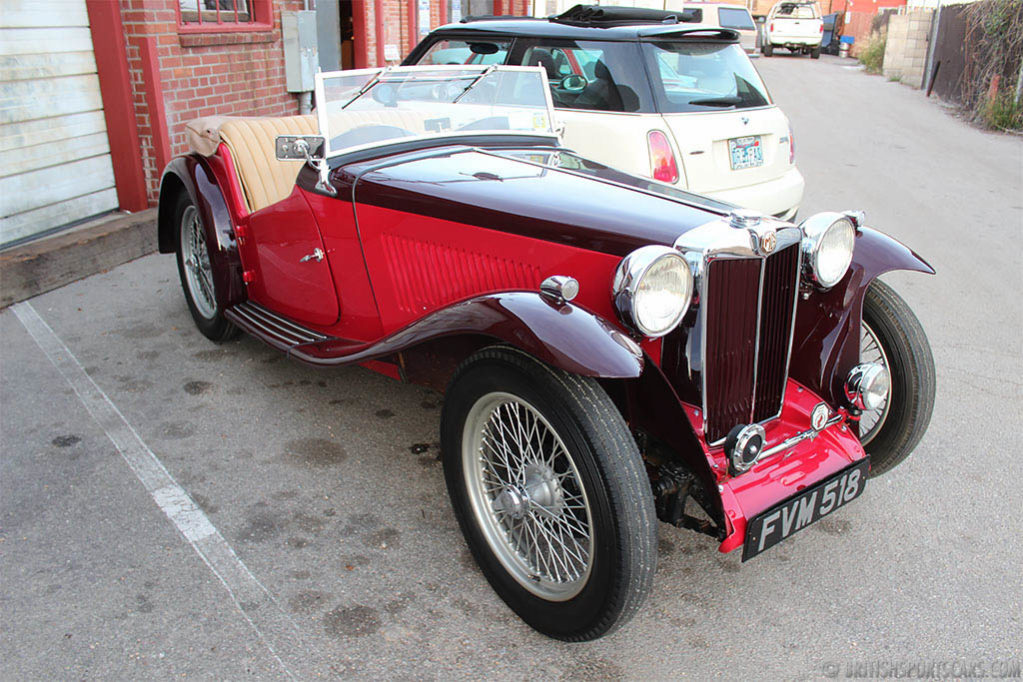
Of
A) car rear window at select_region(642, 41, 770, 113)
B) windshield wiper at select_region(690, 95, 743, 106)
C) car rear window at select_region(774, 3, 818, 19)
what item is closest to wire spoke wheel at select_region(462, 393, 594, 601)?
car rear window at select_region(642, 41, 770, 113)

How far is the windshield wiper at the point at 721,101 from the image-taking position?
513cm

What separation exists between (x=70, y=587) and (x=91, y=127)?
4495 millimetres

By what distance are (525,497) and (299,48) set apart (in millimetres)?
6521

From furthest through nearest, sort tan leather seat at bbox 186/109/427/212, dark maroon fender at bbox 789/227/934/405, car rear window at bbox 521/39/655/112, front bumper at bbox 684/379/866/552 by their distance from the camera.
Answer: car rear window at bbox 521/39/655/112
tan leather seat at bbox 186/109/427/212
dark maroon fender at bbox 789/227/934/405
front bumper at bbox 684/379/866/552

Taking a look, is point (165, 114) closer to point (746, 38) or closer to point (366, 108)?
point (366, 108)

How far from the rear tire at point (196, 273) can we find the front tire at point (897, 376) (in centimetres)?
310

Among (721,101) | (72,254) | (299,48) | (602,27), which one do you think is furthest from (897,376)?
(299,48)

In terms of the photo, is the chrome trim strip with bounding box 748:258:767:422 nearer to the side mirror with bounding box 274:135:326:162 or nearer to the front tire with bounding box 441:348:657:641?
the front tire with bounding box 441:348:657:641

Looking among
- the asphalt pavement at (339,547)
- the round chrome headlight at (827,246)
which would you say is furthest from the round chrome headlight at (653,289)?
the asphalt pavement at (339,547)

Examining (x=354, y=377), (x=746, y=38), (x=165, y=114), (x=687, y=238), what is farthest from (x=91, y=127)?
(x=746, y=38)

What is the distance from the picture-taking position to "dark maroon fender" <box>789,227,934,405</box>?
2.73 m

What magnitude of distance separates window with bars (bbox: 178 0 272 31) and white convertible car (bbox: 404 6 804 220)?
2.50 m

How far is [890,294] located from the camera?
2904mm

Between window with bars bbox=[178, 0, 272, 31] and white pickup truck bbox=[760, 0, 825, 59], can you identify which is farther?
white pickup truck bbox=[760, 0, 825, 59]
